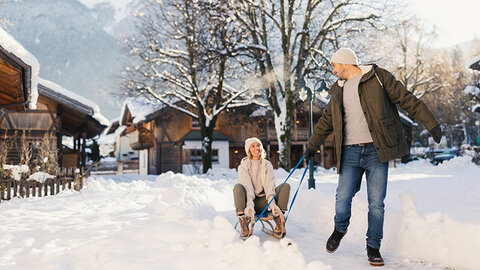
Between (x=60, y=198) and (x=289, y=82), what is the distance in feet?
35.8

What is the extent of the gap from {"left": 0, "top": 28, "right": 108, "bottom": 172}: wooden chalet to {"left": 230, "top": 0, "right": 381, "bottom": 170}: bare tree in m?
8.40

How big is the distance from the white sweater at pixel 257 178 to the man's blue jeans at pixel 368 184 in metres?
1.34

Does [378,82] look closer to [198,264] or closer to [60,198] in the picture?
[198,264]

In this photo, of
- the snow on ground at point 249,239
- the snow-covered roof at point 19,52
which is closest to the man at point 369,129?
the snow on ground at point 249,239

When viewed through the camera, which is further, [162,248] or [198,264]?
[162,248]

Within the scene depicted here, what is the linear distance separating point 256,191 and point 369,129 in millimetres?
2149

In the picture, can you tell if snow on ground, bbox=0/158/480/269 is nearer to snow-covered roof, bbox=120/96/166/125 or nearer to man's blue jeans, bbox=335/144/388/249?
man's blue jeans, bbox=335/144/388/249

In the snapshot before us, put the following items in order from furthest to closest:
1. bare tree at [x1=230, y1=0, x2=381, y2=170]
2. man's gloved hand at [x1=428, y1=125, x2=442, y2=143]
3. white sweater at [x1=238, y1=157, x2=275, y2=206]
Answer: bare tree at [x1=230, y1=0, x2=381, y2=170] → white sweater at [x1=238, y1=157, x2=275, y2=206] → man's gloved hand at [x1=428, y1=125, x2=442, y2=143]

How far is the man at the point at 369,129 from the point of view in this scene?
3734mm

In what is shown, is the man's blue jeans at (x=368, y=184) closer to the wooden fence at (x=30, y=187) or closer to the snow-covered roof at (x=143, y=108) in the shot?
the wooden fence at (x=30, y=187)

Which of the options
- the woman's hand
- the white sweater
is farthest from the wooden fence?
the woman's hand

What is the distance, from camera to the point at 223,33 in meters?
16.7

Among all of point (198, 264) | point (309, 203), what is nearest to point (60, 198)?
point (309, 203)

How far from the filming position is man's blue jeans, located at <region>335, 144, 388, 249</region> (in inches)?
150
